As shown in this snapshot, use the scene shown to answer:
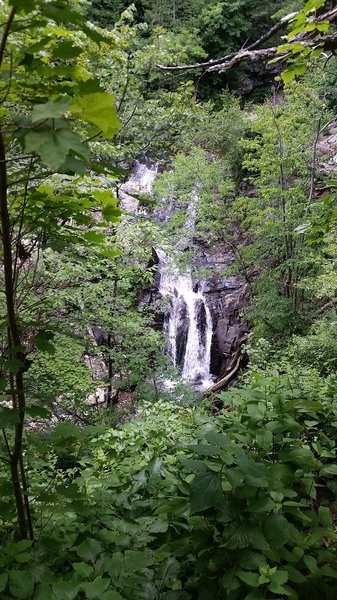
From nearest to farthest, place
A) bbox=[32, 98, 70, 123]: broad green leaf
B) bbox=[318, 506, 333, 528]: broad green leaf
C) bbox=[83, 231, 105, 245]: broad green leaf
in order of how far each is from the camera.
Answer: bbox=[32, 98, 70, 123]: broad green leaf
bbox=[83, 231, 105, 245]: broad green leaf
bbox=[318, 506, 333, 528]: broad green leaf

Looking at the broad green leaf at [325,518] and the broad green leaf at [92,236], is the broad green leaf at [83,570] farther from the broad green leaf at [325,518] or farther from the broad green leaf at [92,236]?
the broad green leaf at [92,236]

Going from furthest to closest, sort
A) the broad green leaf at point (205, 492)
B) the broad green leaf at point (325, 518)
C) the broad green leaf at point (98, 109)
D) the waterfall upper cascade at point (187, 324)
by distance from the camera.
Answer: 1. the waterfall upper cascade at point (187, 324)
2. the broad green leaf at point (325, 518)
3. the broad green leaf at point (205, 492)
4. the broad green leaf at point (98, 109)

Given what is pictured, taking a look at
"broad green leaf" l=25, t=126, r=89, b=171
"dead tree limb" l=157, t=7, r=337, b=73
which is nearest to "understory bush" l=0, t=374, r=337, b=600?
"broad green leaf" l=25, t=126, r=89, b=171

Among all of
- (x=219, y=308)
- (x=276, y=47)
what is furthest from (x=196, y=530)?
(x=219, y=308)

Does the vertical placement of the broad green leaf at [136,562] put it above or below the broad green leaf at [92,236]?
below

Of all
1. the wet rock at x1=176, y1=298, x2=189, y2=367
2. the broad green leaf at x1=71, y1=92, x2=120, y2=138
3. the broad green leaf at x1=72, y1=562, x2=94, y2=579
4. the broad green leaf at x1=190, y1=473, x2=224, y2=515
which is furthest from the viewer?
the wet rock at x1=176, y1=298, x2=189, y2=367

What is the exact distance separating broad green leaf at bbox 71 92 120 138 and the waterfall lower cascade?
30.1ft

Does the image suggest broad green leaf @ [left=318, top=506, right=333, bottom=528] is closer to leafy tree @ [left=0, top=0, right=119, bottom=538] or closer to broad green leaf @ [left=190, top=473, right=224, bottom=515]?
broad green leaf @ [left=190, top=473, right=224, bottom=515]

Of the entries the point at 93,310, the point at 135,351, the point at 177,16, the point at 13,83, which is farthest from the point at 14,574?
the point at 177,16

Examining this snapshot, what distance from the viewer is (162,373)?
6.86 meters

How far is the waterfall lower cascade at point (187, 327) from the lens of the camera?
10336mm

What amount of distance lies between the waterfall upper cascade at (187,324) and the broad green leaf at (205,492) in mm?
8653

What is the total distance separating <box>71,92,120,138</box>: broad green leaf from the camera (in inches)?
32.1

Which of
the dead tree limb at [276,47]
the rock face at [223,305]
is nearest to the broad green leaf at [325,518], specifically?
the dead tree limb at [276,47]
